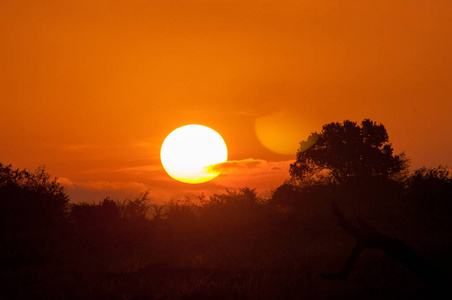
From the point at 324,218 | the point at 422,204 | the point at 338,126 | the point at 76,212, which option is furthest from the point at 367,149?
the point at 76,212

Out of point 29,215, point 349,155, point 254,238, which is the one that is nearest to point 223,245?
point 254,238

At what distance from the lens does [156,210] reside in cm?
2805

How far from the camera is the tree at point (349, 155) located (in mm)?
42031

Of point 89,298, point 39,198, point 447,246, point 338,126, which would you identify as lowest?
point 447,246

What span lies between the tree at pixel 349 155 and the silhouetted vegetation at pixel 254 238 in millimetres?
105

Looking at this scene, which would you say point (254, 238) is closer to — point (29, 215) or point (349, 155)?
point (29, 215)

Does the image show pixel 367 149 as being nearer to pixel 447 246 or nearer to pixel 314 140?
pixel 314 140

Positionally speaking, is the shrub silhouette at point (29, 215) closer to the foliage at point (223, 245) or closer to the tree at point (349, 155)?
the foliage at point (223, 245)

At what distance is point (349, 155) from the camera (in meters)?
42.5

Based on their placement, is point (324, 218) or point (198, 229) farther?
point (324, 218)

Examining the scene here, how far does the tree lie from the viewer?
42.0 meters

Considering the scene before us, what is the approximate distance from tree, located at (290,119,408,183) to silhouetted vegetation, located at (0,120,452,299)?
10 centimetres

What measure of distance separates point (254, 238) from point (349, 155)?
72.1ft

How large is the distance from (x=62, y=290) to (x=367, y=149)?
3464 cm
